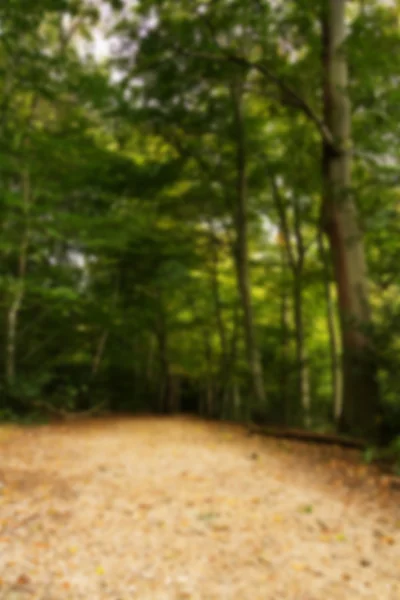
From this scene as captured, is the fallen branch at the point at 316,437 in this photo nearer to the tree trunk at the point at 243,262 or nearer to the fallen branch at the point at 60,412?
the tree trunk at the point at 243,262

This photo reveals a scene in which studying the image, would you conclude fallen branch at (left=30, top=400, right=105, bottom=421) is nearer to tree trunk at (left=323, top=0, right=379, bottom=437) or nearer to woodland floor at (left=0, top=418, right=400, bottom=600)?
woodland floor at (left=0, top=418, right=400, bottom=600)

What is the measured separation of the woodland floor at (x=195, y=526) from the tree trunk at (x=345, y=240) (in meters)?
0.90

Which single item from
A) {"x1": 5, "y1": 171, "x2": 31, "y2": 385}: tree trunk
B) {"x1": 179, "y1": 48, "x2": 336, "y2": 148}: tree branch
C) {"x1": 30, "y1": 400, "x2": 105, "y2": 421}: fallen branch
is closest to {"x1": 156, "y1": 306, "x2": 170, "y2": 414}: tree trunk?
{"x1": 30, "y1": 400, "x2": 105, "y2": 421}: fallen branch

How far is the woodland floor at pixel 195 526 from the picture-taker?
2406 mm

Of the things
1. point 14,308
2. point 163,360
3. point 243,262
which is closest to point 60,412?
point 14,308

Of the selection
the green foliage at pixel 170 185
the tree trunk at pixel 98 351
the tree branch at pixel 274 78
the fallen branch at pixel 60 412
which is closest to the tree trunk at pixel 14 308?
the green foliage at pixel 170 185

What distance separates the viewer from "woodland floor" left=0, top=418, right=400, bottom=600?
2.41 m

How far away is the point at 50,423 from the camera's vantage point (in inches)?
348

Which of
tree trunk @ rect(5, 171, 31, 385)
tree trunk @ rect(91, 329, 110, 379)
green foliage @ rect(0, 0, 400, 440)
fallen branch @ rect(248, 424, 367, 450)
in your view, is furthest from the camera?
tree trunk @ rect(91, 329, 110, 379)

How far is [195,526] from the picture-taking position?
321 cm

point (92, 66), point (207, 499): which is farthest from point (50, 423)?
point (92, 66)

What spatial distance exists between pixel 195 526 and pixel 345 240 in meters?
4.65

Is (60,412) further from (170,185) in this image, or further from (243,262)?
(170,185)

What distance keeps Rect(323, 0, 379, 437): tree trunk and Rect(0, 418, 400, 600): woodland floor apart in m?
0.90
